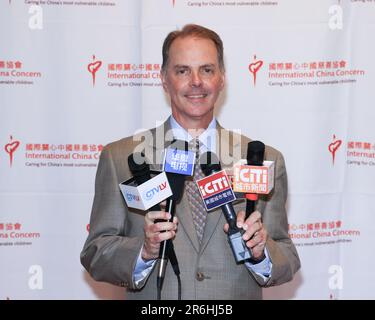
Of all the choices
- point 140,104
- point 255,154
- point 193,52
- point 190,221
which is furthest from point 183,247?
point 140,104

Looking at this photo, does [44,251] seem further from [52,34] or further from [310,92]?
[310,92]

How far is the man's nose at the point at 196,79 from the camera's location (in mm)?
2113

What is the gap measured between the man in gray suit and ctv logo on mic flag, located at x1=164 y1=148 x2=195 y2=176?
0.95ft

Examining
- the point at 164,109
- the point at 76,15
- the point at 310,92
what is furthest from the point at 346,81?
the point at 76,15

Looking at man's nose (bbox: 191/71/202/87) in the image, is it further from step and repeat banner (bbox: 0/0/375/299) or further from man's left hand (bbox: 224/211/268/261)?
step and repeat banner (bbox: 0/0/375/299)

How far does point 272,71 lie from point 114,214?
4.79 ft

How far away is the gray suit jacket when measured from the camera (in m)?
1.97

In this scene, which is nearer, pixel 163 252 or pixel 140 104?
pixel 163 252

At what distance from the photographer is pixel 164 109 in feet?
10.3

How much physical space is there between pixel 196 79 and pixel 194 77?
0.02 meters

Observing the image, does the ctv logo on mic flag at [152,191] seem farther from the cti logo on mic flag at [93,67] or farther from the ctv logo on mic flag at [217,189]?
the cti logo on mic flag at [93,67]

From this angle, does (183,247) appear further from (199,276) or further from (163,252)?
(163,252)

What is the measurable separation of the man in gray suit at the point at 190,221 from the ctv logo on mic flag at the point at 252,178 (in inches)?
10.2

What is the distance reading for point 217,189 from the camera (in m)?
1.68
